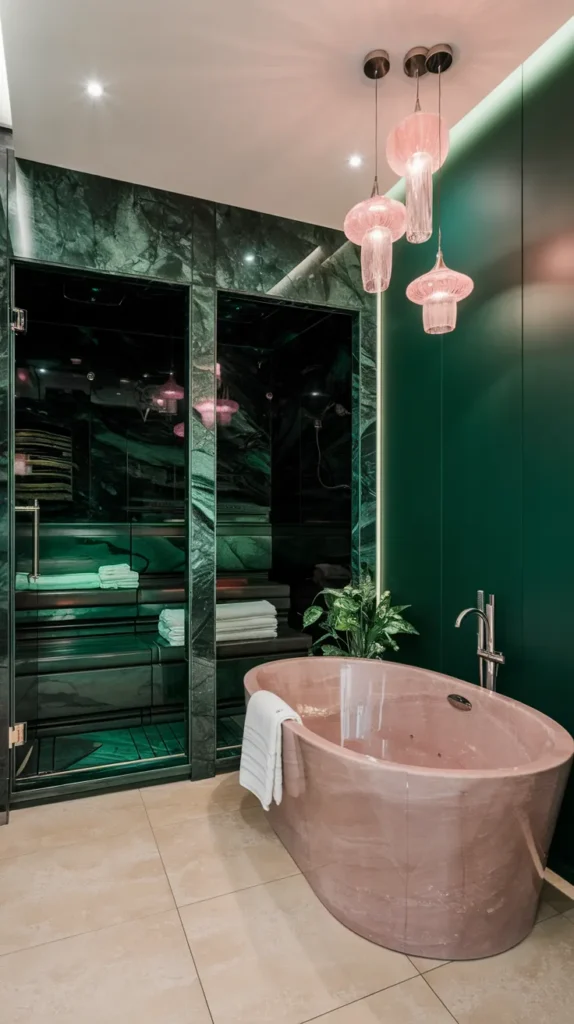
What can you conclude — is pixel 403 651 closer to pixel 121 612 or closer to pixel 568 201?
pixel 121 612

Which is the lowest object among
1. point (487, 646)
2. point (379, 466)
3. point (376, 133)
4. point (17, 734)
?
point (17, 734)

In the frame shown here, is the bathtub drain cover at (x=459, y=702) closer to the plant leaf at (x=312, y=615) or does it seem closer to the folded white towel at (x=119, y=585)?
the plant leaf at (x=312, y=615)

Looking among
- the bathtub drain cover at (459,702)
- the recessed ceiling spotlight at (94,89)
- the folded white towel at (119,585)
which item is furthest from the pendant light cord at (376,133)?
the folded white towel at (119,585)

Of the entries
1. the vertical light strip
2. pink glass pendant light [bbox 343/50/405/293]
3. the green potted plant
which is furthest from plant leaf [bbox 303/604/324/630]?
pink glass pendant light [bbox 343/50/405/293]

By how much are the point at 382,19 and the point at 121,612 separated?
3.24 metres

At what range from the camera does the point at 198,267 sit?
9.40 feet

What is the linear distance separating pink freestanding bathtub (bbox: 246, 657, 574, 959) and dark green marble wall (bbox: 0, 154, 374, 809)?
1.14 meters

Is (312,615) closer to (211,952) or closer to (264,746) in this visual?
(264,746)

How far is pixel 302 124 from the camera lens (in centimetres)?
229

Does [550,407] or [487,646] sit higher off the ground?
[550,407]

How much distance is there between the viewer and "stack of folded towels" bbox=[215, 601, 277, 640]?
329 cm

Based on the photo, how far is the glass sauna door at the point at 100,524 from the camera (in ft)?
9.96

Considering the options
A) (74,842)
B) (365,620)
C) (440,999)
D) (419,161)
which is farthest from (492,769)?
(419,161)

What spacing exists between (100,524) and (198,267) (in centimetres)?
179
